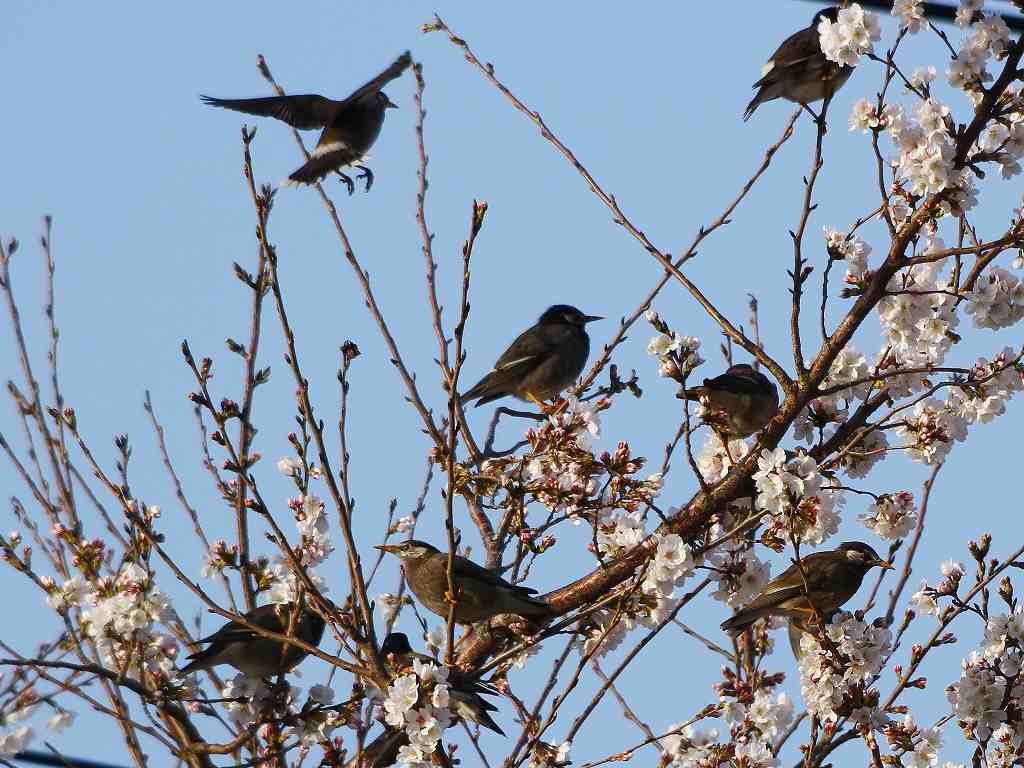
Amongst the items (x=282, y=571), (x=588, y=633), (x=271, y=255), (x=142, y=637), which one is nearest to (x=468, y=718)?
(x=588, y=633)

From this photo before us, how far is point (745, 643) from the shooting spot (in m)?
5.62

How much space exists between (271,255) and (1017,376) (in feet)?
9.21

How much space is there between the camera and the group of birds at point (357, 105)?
7.13 m

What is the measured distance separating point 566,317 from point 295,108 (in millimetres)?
2921

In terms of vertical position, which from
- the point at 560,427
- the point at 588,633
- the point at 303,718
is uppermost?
the point at 560,427

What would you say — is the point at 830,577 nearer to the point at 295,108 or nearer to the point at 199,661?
the point at 199,661

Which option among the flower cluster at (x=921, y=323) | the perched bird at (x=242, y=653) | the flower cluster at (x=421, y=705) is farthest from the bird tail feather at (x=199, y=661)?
the flower cluster at (x=921, y=323)

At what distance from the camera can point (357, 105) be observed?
Result: 305 inches

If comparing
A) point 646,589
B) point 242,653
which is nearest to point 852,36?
point 646,589

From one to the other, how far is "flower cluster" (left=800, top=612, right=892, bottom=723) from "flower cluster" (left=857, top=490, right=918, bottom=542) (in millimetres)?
458

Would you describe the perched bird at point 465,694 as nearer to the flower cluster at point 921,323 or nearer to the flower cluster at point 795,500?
the flower cluster at point 795,500

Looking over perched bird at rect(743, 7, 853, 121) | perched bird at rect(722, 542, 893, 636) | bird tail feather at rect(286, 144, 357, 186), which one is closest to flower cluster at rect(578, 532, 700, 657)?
perched bird at rect(722, 542, 893, 636)

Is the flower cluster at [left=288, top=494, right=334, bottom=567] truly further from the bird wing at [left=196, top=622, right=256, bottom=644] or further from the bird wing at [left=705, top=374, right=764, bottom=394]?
the bird wing at [left=705, top=374, right=764, bottom=394]

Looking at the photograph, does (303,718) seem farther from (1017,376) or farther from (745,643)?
(1017,376)
